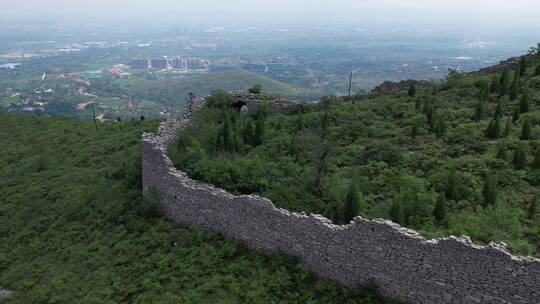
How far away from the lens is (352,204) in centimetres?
1466

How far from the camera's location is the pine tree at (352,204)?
14.6m

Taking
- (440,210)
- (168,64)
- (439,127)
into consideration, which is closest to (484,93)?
(439,127)

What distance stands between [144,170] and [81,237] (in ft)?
11.5

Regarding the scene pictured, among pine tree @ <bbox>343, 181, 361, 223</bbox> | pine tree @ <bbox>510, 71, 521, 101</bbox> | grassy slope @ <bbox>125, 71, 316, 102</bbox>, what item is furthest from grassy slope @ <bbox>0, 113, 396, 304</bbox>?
grassy slope @ <bbox>125, 71, 316, 102</bbox>

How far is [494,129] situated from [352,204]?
10.0m

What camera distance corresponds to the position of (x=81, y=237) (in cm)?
1839

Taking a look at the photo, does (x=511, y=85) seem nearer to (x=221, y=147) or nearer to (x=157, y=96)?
(x=221, y=147)

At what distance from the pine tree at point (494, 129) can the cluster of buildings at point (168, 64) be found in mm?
151643

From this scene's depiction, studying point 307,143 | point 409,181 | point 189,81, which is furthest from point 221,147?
point 189,81

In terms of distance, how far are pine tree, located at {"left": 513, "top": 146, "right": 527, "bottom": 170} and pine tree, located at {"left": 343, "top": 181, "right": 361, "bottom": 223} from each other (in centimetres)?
710

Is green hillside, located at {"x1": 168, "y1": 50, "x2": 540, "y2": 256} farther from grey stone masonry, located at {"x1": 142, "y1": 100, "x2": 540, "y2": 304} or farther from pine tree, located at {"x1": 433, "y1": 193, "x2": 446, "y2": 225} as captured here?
grey stone masonry, located at {"x1": 142, "y1": 100, "x2": 540, "y2": 304}

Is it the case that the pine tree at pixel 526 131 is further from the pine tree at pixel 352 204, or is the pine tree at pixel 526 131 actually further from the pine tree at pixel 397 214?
the pine tree at pixel 352 204

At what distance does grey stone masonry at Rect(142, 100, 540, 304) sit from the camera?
10372 millimetres

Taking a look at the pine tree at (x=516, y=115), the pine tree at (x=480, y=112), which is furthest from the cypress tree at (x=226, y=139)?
the pine tree at (x=516, y=115)
